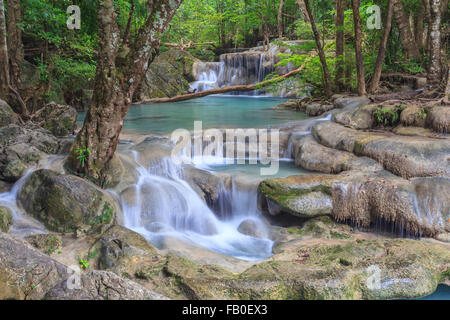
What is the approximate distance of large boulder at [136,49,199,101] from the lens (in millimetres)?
19159

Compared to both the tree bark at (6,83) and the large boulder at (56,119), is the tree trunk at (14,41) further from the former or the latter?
the large boulder at (56,119)

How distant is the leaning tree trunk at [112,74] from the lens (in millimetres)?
4965

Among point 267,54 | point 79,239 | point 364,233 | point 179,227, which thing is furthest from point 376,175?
point 267,54

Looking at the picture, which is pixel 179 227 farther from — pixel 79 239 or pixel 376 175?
pixel 376 175

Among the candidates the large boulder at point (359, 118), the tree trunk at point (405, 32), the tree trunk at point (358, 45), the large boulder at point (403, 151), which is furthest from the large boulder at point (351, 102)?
the tree trunk at point (405, 32)

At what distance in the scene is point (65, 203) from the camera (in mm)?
4762

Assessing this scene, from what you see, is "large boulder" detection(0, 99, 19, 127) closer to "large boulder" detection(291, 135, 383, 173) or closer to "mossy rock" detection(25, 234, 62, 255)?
"mossy rock" detection(25, 234, 62, 255)

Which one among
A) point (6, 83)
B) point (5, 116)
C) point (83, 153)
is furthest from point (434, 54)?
point (6, 83)

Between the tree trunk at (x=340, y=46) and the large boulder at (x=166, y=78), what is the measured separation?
356 inches

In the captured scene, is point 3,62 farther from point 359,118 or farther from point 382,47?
point 382,47

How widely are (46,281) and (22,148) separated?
3.79m

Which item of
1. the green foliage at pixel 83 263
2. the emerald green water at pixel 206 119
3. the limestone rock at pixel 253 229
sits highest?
the emerald green water at pixel 206 119

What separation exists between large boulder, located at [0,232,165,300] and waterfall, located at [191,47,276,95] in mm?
18990

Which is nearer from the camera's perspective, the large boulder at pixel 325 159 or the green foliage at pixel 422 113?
the large boulder at pixel 325 159
